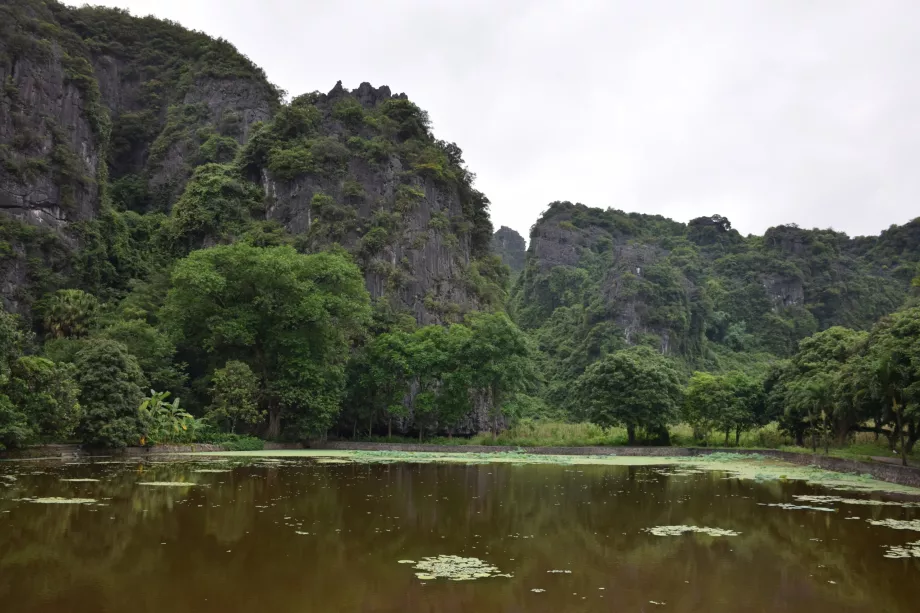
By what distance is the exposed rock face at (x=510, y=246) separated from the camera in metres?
140

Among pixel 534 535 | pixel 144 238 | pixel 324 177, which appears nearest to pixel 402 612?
pixel 534 535

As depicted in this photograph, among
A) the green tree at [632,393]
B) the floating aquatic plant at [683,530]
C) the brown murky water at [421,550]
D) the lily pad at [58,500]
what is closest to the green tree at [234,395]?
the brown murky water at [421,550]

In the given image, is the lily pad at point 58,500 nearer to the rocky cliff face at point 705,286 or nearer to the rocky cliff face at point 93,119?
the rocky cliff face at point 93,119

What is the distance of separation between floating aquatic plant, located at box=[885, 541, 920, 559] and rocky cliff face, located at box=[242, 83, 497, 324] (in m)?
40.9

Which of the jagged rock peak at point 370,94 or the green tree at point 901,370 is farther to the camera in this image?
the jagged rock peak at point 370,94

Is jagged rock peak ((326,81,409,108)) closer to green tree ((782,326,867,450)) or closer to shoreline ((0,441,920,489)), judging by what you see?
shoreline ((0,441,920,489))

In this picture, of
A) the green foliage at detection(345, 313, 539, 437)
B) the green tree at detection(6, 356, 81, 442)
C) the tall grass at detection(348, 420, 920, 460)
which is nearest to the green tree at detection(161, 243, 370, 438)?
the green foliage at detection(345, 313, 539, 437)

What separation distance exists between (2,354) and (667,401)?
29.5 metres

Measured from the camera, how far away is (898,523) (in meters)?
12.7

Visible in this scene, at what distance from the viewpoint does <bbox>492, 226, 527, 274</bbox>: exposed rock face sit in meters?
140

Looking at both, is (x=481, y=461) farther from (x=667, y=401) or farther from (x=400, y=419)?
(x=400, y=419)

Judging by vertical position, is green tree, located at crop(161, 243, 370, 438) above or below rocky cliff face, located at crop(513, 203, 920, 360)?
below

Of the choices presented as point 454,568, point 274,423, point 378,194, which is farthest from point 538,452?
point 454,568

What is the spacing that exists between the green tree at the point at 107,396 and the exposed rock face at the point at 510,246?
4425 inches
